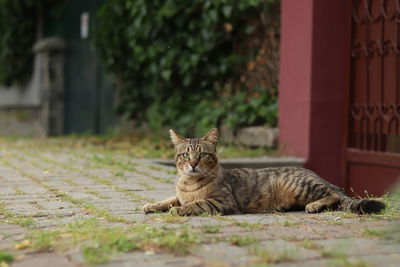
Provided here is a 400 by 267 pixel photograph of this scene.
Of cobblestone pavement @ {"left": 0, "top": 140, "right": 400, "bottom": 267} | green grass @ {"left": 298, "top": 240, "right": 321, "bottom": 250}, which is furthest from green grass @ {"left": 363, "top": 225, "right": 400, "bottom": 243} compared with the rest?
green grass @ {"left": 298, "top": 240, "right": 321, "bottom": 250}

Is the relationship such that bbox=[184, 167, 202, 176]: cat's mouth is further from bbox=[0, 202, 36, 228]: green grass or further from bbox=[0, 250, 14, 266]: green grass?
bbox=[0, 250, 14, 266]: green grass

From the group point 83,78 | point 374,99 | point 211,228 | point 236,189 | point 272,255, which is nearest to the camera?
point 272,255

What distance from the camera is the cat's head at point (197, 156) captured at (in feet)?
16.4

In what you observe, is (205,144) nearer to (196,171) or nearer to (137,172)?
(196,171)

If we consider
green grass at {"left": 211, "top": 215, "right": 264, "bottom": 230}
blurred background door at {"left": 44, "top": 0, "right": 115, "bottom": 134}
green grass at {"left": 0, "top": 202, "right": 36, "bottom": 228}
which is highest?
blurred background door at {"left": 44, "top": 0, "right": 115, "bottom": 134}

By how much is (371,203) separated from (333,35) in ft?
12.2

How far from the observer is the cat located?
500 centimetres

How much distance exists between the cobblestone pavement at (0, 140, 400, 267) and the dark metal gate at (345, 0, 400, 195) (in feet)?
7.55

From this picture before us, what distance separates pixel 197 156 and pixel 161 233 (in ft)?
3.93

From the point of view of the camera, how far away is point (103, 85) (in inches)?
540

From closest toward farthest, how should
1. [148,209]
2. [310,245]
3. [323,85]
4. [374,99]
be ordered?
[310,245]
[148,209]
[374,99]
[323,85]

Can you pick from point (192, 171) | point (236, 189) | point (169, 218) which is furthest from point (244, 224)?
point (236, 189)

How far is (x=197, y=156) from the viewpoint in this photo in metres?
5.00

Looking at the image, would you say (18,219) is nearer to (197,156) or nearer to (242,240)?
(197,156)
